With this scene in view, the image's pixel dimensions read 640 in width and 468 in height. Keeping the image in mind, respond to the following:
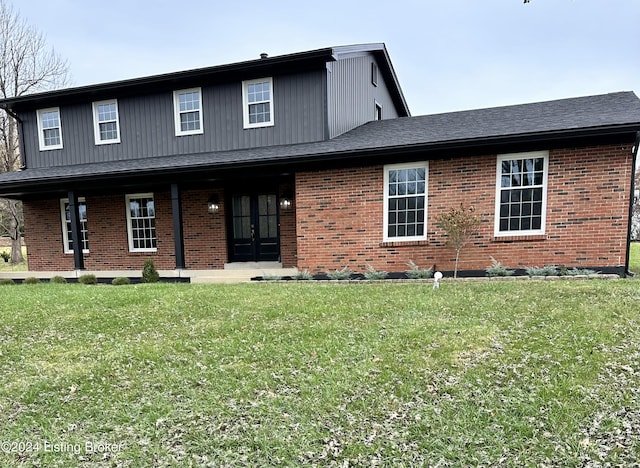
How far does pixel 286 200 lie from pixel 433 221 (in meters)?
4.01

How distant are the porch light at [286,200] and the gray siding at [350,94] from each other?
1.98 meters

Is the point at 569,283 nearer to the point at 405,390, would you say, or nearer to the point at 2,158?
the point at 405,390

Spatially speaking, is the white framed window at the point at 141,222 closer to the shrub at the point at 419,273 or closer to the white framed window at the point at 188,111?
the white framed window at the point at 188,111

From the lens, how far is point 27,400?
121 inches

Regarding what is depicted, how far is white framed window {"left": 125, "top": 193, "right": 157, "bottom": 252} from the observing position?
443 inches

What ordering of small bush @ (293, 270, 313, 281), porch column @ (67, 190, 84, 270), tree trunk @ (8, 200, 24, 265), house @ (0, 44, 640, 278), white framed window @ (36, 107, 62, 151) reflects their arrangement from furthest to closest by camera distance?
tree trunk @ (8, 200, 24, 265) → white framed window @ (36, 107, 62, 151) → porch column @ (67, 190, 84, 270) → small bush @ (293, 270, 313, 281) → house @ (0, 44, 640, 278)

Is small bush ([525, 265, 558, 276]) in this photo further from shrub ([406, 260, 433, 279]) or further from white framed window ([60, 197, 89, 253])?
white framed window ([60, 197, 89, 253])

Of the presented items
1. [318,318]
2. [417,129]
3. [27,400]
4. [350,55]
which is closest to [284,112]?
[350,55]

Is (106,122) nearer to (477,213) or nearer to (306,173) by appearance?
(306,173)

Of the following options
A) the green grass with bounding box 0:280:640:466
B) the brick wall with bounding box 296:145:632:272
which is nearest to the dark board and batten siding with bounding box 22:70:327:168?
the brick wall with bounding box 296:145:632:272

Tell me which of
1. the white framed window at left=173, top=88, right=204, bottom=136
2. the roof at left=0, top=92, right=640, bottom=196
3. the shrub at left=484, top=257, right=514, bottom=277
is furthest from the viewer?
the white framed window at left=173, top=88, right=204, bottom=136

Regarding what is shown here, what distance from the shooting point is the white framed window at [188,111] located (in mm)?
10586

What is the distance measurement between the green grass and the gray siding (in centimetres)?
655

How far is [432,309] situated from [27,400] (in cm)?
462
